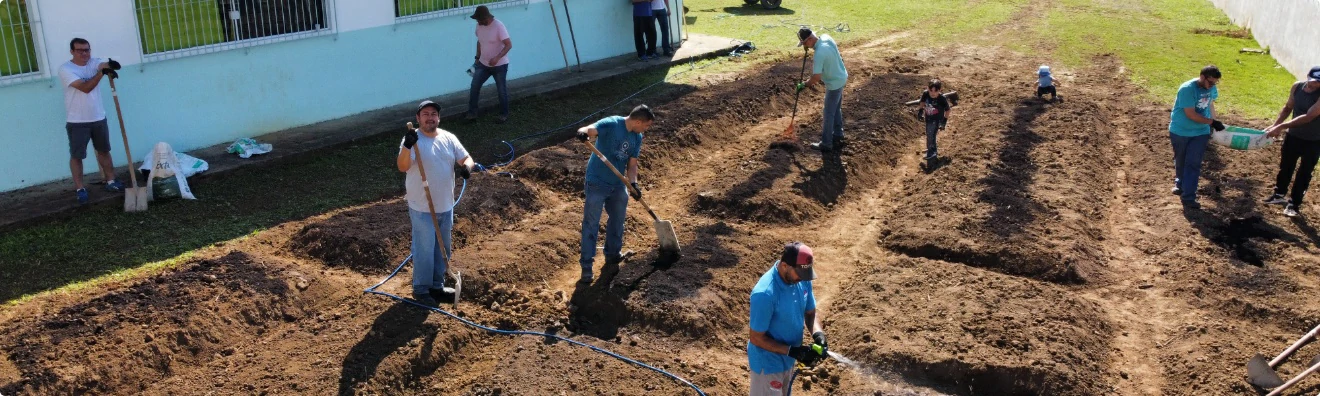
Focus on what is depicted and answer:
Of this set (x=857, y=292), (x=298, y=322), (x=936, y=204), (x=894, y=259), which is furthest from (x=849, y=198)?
(x=298, y=322)

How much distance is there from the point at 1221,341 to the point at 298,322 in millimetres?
7498

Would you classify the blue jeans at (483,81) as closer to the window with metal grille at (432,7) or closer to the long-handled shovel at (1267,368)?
the window with metal grille at (432,7)

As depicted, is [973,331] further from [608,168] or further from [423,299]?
[423,299]

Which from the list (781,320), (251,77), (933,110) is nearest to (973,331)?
(781,320)

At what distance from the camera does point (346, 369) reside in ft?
24.9

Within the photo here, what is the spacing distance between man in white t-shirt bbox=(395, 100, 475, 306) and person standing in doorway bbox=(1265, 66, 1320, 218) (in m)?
8.65

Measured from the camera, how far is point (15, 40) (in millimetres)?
10734

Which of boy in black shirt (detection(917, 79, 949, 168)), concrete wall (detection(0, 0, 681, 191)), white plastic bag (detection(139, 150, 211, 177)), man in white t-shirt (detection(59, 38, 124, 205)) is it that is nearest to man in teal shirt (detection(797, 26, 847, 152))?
boy in black shirt (detection(917, 79, 949, 168))

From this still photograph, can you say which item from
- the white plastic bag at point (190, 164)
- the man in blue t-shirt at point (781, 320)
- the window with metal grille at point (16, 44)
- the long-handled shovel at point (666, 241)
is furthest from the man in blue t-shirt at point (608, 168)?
the window with metal grille at point (16, 44)

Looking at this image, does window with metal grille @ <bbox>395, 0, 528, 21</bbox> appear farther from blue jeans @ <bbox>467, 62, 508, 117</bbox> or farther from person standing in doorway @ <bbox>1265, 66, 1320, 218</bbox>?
person standing in doorway @ <bbox>1265, 66, 1320, 218</bbox>

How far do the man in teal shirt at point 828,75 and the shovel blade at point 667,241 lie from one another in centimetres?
387

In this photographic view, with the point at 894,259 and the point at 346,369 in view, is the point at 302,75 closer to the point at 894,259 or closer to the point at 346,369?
the point at 346,369

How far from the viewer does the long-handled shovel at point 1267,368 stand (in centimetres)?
780

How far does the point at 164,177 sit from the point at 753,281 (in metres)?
6.23
